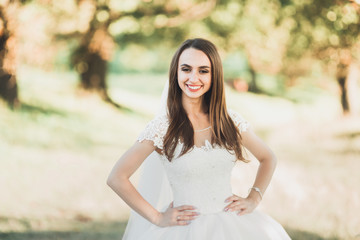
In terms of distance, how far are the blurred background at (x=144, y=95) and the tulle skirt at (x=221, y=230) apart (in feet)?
8.77

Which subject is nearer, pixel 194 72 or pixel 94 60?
pixel 194 72

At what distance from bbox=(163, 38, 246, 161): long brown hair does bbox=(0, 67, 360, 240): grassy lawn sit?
2.64 m

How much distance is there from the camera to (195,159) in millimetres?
2066

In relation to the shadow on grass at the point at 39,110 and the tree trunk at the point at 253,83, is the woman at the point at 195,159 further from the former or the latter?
the tree trunk at the point at 253,83

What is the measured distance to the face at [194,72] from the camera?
206 cm

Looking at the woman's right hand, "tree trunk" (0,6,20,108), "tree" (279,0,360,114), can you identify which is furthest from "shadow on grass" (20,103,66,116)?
the woman's right hand

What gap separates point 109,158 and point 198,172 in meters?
5.18

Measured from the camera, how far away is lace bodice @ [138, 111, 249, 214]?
6.77 ft

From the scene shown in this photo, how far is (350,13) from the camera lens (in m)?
6.65

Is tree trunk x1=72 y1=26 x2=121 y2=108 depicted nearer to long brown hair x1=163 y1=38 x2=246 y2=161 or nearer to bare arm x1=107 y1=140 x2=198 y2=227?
long brown hair x1=163 y1=38 x2=246 y2=161

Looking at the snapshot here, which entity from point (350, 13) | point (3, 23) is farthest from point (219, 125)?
point (3, 23)

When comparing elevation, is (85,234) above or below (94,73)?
below

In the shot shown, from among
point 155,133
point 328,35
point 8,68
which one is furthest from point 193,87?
point 328,35

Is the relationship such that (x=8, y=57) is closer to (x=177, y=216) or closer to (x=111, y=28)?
(x=111, y=28)
